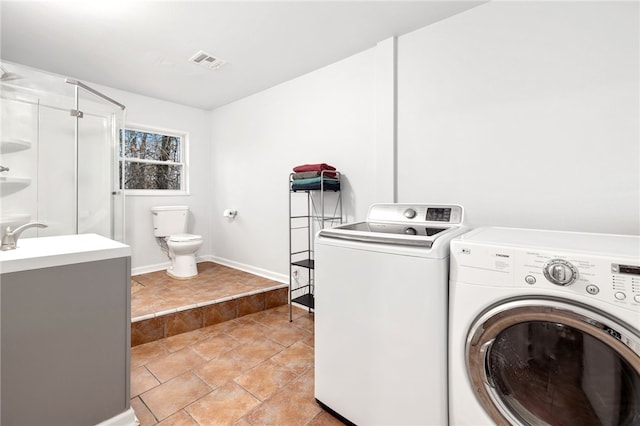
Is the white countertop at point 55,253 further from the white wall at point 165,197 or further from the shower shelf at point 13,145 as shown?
the white wall at point 165,197

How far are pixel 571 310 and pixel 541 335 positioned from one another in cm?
17

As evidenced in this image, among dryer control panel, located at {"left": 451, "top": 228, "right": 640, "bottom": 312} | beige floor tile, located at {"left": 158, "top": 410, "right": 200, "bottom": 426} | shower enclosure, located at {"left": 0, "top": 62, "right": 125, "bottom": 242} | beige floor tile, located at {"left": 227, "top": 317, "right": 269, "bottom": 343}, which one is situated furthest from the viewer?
beige floor tile, located at {"left": 227, "top": 317, "right": 269, "bottom": 343}

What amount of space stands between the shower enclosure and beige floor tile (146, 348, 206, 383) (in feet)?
4.44

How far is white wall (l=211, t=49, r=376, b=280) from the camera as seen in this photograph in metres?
2.43

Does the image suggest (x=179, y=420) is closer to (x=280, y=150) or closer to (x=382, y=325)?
(x=382, y=325)

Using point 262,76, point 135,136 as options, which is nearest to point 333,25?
point 262,76

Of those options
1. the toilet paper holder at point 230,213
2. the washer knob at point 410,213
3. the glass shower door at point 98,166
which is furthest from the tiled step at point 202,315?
the washer knob at point 410,213

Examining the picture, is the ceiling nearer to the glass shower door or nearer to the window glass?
the glass shower door

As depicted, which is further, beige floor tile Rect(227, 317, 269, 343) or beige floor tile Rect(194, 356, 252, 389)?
beige floor tile Rect(227, 317, 269, 343)

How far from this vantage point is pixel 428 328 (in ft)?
3.77

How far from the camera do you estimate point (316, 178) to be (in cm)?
238

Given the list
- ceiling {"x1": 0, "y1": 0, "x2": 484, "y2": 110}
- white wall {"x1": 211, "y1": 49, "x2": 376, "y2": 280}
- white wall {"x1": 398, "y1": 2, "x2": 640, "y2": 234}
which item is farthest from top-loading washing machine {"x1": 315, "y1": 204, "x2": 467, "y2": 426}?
ceiling {"x1": 0, "y1": 0, "x2": 484, "y2": 110}

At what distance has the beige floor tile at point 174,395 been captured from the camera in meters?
1.49

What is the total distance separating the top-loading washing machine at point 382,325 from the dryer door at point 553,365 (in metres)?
0.16
